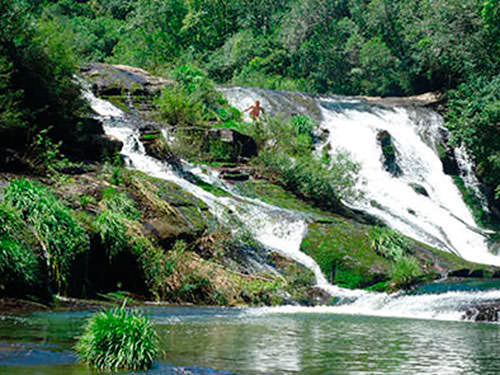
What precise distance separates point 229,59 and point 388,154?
1126 inches

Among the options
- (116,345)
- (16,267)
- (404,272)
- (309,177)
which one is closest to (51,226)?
(16,267)

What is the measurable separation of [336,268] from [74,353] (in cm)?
1282

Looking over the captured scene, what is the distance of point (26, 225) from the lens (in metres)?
13.5

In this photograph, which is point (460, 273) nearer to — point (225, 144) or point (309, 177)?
point (309, 177)

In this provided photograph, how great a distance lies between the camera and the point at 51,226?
13.7 m

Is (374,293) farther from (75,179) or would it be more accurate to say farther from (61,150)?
(61,150)

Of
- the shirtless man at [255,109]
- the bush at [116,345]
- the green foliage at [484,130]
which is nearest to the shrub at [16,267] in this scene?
the bush at [116,345]

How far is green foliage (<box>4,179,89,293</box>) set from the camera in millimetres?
13477

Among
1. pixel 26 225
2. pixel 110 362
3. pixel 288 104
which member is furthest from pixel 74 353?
pixel 288 104

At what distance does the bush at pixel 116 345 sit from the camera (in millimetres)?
7254

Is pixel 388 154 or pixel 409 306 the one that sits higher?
pixel 388 154

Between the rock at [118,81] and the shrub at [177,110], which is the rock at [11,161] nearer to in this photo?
the shrub at [177,110]

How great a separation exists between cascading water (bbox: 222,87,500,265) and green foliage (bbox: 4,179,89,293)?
596 inches

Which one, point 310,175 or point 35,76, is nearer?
→ point 35,76
